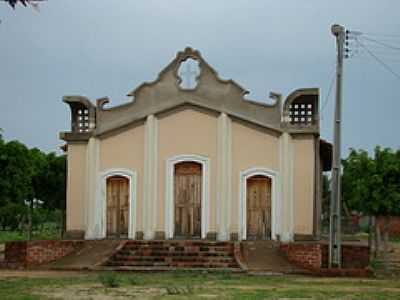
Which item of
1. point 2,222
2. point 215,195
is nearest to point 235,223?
point 215,195

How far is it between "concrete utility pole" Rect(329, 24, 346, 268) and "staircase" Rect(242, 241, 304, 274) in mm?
1161

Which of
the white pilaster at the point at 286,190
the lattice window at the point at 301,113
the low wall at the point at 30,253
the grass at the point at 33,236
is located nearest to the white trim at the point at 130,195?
the low wall at the point at 30,253

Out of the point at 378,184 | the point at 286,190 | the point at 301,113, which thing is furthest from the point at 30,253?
the point at 378,184

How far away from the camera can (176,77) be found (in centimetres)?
2584

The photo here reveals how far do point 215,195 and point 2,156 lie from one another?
702 centimetres

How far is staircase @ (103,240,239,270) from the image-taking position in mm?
21922

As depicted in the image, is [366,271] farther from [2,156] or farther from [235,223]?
[2,156]

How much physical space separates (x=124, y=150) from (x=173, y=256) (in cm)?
460

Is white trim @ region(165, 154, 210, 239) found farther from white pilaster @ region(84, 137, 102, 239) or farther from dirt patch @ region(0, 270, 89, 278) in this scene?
dirt patch @ region(0, 270, 89, 278)

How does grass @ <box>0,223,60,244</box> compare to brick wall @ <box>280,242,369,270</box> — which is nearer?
brick wall @ <box>280,242,369,270</box>

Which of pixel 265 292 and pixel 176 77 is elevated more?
pixel 176 77

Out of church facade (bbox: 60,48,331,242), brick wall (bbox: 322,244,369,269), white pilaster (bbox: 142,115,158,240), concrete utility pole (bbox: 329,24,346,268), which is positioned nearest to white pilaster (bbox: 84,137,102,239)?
church facade (bbox: 60,48,331,242)

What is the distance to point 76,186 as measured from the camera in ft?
84.5

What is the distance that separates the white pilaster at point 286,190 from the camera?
2478 centimetres
